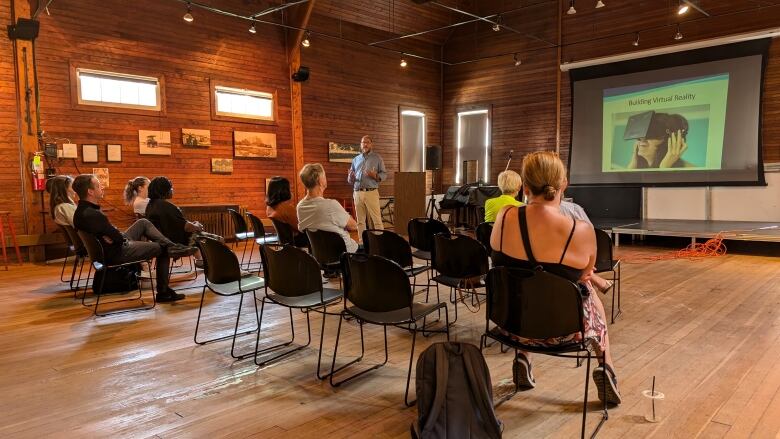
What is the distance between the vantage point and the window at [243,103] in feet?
31.6

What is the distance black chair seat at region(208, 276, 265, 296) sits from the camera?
3.50m

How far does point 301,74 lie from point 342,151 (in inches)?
76.4

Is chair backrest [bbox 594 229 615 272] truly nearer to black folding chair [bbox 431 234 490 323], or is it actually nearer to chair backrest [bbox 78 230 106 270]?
black folding chair [bbox 431 234 490 323]

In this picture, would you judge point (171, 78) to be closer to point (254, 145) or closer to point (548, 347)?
point (254, 145)

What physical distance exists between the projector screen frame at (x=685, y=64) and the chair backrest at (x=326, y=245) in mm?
8412

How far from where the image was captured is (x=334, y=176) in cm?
1142

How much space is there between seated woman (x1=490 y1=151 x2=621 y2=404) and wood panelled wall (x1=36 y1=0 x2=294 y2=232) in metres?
7.72

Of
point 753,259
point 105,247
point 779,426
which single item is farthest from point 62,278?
point 753,259

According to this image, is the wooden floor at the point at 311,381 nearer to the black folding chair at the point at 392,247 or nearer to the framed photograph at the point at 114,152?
the black folding chair at the point at 392,247

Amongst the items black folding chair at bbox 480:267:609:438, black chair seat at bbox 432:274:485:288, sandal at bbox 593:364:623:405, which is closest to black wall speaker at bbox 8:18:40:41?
black chair seat at bbox 432:274:485:288

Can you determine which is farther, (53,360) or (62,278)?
(62,278)

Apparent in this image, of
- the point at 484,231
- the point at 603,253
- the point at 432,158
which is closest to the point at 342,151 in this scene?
the point at 432,158

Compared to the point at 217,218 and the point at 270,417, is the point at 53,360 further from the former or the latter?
the point at 217,218

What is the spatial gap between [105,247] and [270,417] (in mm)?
2914
